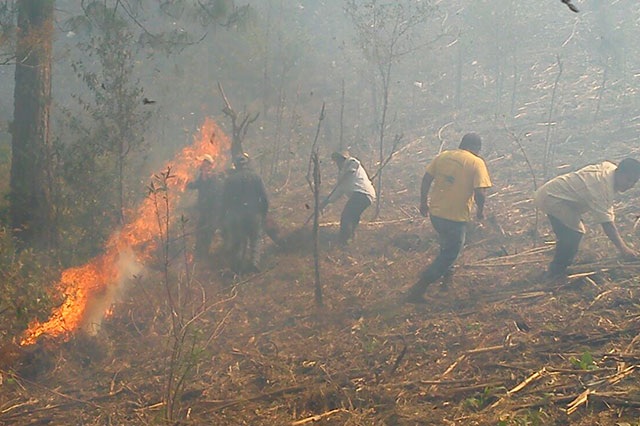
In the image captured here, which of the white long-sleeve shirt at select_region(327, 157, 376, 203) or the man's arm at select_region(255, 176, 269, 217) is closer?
the man's arm at select_region(255, 176, 269, 217)

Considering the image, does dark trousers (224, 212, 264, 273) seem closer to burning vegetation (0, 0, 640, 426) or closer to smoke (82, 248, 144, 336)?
burning vegetation (0, 0, 640, 426)

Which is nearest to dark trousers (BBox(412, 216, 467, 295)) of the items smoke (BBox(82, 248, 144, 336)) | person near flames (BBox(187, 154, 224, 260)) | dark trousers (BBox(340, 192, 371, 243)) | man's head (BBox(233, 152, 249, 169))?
dark trousers (BBox(340, 192, 371, 243))

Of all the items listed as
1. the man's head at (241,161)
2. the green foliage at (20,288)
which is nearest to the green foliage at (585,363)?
the green foliage at (20,288)

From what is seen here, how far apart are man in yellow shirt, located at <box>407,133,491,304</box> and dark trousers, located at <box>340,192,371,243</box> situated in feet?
8.60

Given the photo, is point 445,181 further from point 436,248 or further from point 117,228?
point 117,228

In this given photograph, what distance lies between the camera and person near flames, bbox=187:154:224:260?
28.7 feet

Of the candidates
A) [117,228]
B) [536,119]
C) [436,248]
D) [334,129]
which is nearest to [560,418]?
[436,248]

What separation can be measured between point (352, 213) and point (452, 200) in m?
2.98

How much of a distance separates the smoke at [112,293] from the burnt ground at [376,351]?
5.3 inches

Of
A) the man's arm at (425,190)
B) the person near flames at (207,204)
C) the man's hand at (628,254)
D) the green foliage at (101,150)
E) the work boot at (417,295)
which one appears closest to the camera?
the man's hand at (628,254)

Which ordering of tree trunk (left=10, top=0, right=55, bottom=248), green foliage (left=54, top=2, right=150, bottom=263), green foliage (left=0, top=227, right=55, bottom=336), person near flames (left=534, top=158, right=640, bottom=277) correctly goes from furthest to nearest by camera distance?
green foliage (left=54, top=2, right=150, bottom=263) < tree trunk (left=10, top=0, right=55, bottom=248) < person near flames (left=534, top=158, right=640, bottom=277) < green foliage (left=0, top=227, right=55, bottom=336)

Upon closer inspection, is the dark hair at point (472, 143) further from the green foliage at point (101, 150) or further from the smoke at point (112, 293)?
the green foliage at point (101, 150)

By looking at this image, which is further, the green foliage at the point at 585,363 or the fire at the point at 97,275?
the fire at the point at 97,275

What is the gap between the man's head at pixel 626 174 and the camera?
556 cm
